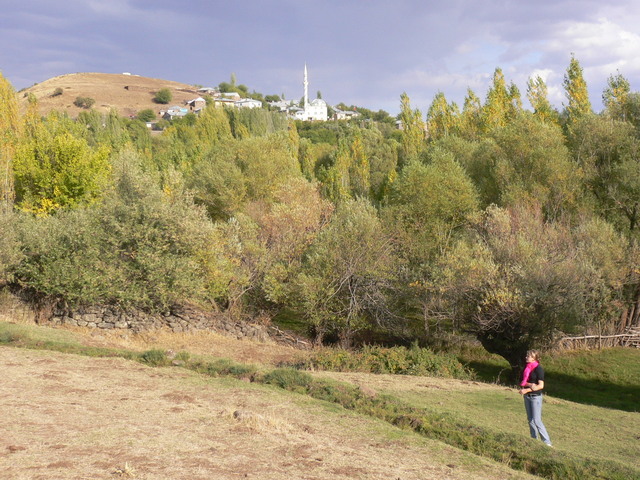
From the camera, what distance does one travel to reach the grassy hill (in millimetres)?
9562

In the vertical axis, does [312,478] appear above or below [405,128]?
below

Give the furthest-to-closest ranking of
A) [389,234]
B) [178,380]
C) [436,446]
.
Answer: [389,234] → [178,380] → [436,446]

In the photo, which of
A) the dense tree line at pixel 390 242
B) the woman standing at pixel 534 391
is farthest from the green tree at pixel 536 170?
the woman standing at pixel 534 391

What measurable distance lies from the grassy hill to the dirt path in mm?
37

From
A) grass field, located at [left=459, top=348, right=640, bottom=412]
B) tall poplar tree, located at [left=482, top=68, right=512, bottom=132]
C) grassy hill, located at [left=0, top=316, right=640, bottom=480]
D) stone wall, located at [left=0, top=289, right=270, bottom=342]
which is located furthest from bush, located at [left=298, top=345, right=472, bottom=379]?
tall poplar tree, located at [left=482, top=68, right=512, bottom=132]

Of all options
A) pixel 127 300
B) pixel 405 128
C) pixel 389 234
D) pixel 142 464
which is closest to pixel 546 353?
pixel 389 234

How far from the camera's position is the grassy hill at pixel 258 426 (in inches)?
376

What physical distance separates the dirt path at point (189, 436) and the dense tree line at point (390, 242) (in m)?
15.3

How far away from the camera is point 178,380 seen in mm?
16422

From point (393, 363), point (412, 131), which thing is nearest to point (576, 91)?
point (412, 131)

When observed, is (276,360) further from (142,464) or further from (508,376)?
(142,464)

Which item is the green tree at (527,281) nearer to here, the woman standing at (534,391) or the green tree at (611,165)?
the green tree at (611,165)

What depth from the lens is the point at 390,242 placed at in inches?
1422

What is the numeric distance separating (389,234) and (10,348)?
79.8 feet
